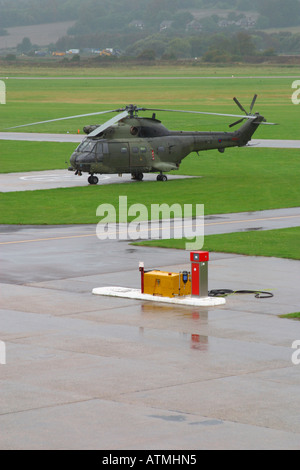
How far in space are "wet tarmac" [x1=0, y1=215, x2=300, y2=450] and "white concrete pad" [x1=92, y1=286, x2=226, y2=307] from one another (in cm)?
27

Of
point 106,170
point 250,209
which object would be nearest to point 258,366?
point 250,209

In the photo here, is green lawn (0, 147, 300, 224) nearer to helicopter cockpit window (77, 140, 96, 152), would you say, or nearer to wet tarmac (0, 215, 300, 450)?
helicopter cockpit window (77, 140, 96, 152)

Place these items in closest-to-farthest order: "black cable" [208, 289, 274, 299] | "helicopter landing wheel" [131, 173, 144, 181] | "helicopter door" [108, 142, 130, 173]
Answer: "black cable" [208, 289, 274, 299] < "helicopter door" [108, 142, 130, 173] < "helicopter landing wheel" [131, 173, 144, 181]

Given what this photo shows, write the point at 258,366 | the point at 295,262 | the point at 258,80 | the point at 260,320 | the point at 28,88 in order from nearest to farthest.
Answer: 1. the point at 258,366
2. the point at 260,320
3. the point at 295,262
4. the point at 28,88
5. the point at 258,80

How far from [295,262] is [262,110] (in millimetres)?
86874

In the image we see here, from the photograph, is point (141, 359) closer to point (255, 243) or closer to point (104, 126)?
point (255, 243)

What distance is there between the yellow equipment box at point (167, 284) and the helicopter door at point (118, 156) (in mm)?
26640

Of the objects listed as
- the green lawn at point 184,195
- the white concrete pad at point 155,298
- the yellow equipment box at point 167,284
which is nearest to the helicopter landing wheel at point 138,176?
the green lawn at point 184,195

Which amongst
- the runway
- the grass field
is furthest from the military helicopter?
the runway

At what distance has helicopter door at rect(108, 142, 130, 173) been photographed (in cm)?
5181

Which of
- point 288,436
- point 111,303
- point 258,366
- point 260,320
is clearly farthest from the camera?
point 111,303

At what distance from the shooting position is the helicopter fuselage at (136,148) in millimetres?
51531

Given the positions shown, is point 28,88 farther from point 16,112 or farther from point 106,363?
point 106,363

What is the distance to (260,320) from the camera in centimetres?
2289
